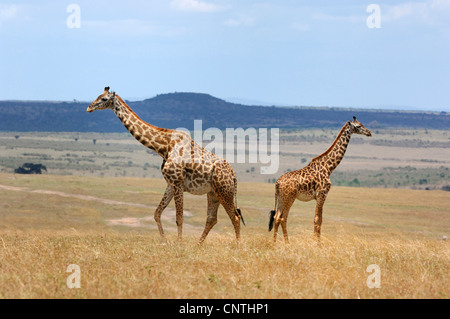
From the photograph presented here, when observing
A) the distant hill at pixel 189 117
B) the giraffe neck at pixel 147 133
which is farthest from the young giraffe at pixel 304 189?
the distant hill at pixel 189 117

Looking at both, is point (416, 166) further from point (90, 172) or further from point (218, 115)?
point (218, 115)

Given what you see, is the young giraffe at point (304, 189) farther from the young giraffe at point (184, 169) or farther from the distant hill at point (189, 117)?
the distant hill at point (189, 117)

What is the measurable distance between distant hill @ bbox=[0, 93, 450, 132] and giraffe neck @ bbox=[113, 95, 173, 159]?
125m

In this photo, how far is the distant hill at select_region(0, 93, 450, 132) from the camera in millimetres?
144750

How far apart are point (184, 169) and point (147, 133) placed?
3.59 ft

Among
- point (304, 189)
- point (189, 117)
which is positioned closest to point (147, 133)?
point (304, 189)

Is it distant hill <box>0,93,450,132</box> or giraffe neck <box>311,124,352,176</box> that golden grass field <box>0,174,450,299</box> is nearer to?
giraffe neck <box>311,124,352,176</box>

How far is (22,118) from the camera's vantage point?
147875 mm

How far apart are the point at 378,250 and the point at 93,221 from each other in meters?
19.0

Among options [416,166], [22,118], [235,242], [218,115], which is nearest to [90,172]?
[416,166]

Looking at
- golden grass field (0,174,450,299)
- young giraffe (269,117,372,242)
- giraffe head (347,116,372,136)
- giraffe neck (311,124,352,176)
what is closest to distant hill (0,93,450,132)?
giraffe head (347,116,372,136)

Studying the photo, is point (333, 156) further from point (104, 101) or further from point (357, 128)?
point (104, 101)

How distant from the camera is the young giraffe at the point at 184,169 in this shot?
43.0 feet

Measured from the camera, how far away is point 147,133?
13.6 m
